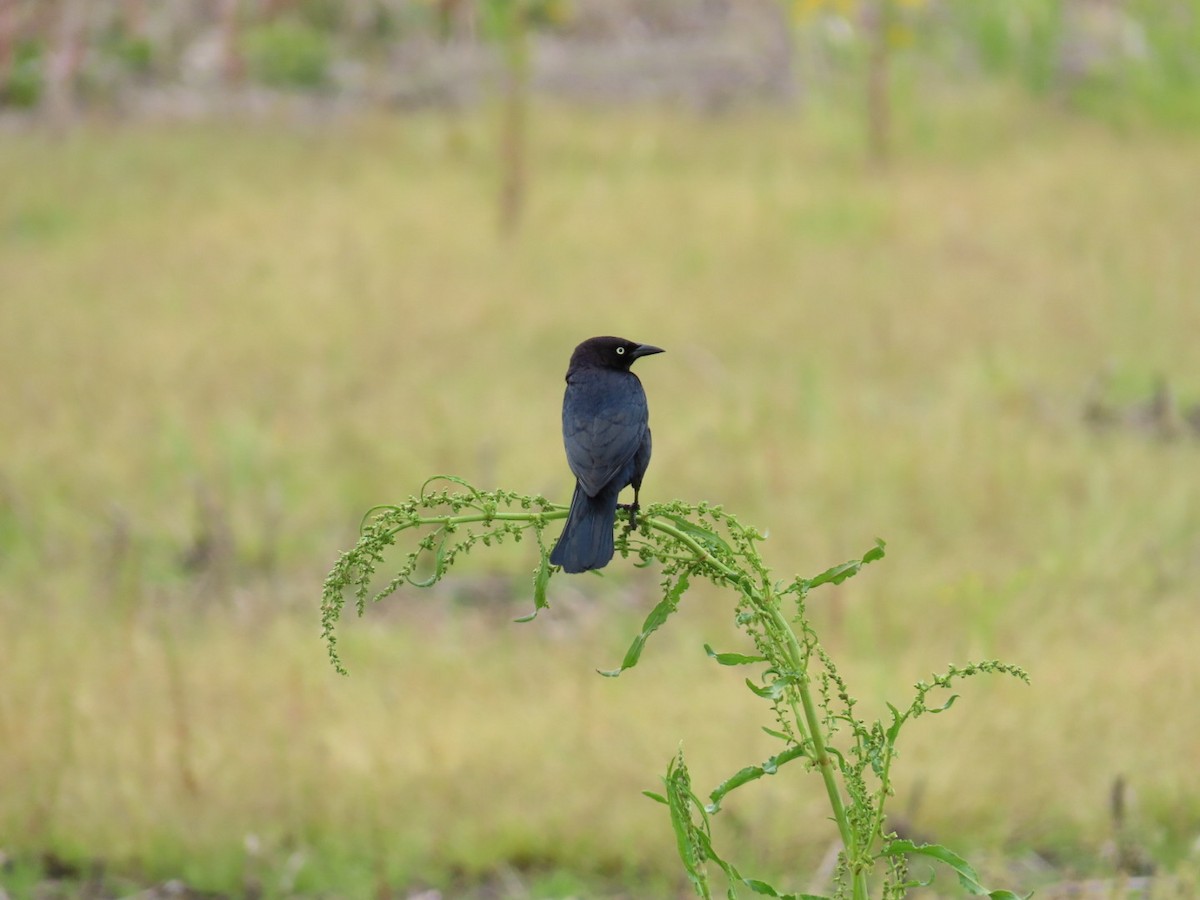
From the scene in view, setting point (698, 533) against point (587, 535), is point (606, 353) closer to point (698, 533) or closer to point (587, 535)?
point (587, 535)

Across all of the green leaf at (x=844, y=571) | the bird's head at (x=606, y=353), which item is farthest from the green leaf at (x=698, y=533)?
the bird's head at (x=606, y=353)

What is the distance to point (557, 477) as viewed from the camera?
22.2ft

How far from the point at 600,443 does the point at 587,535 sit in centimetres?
26

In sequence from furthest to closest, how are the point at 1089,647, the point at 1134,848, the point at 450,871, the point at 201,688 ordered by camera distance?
1. the point at 1089,647
2. the point at 201,688
3. the point at 450,871
4. the point at 1134,848

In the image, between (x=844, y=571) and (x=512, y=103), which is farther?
(x=512, y=103)

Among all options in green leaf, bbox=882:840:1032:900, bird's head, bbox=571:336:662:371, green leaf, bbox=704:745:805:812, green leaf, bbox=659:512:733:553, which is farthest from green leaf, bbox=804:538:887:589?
bird's head, bbox=571:336:662:371

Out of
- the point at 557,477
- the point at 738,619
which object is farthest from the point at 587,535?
the point at 557,477

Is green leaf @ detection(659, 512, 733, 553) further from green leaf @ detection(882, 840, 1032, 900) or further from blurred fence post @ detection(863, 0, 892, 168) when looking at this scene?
blurred fence post @ detection(863, 0, 892, 168)

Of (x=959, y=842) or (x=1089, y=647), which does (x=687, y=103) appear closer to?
(x=1089, y=647)

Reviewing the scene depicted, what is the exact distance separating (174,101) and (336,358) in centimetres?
776

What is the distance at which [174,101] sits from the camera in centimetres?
1508

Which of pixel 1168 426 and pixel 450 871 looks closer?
pixel 450 871

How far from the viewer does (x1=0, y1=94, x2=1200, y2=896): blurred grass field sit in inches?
164

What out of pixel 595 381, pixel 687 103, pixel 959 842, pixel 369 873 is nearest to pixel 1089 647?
pixel 959 842
